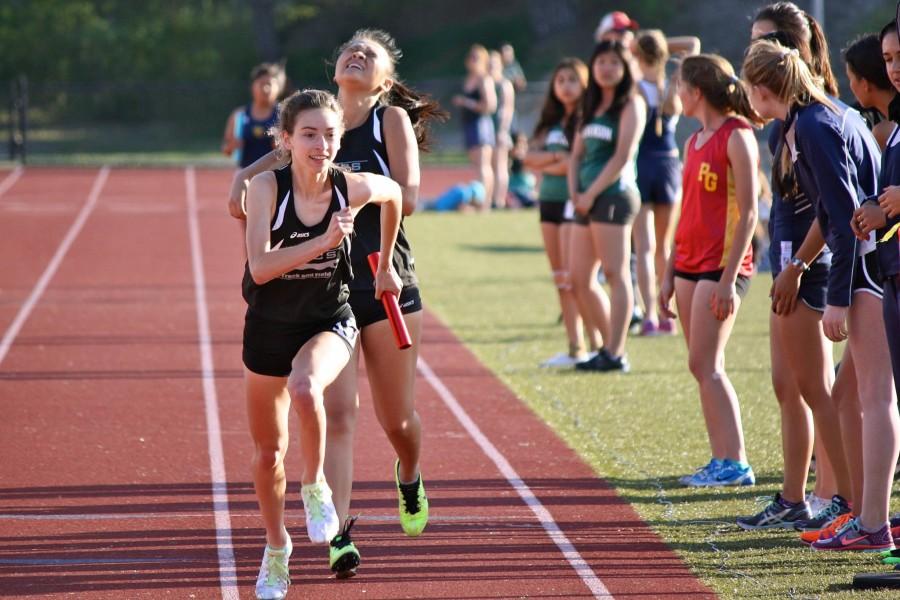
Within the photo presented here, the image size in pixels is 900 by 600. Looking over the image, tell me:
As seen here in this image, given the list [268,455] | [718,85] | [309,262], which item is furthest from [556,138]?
[268,455]

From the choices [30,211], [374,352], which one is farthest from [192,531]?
Result: [30,211]

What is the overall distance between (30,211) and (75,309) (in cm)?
963

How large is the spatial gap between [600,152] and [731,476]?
3221mm

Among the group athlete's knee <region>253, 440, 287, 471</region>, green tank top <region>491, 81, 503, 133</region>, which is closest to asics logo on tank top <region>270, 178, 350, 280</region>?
athlete's knee <region>253, 440, 287, 471</region>

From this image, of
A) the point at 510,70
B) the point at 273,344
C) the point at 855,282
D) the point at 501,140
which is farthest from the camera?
the point at 510,70

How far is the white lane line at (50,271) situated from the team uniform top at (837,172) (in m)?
6.67

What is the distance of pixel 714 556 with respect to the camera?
5457 mm

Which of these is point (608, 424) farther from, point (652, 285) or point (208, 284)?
point (208, 284)

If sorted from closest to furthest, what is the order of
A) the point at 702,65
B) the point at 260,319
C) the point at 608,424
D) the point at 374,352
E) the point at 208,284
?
the point at 260,319 < the point at 374,352 < the point at 702,65 < the point at 608,424 < the point at 208,284

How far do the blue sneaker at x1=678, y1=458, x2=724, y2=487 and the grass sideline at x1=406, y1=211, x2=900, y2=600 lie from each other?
0.06 metres

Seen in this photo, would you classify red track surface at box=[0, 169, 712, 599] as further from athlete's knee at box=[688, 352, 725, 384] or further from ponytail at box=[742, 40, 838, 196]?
ponytail at box=[742, 40, 838, 196]

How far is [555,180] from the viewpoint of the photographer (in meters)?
9.82

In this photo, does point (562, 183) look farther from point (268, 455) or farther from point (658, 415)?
point (268, 455)

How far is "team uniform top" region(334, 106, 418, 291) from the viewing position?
16.9ft
